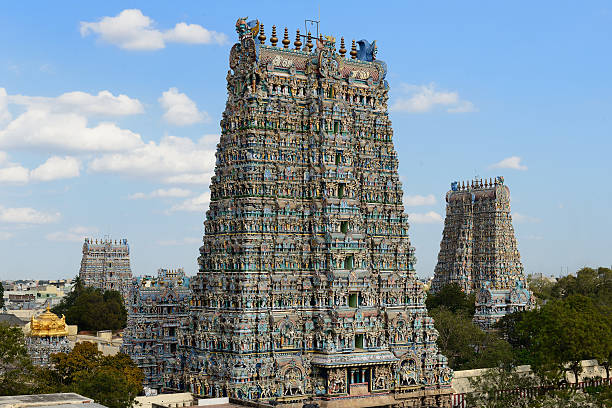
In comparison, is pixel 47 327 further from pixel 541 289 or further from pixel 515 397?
pixel 541 289

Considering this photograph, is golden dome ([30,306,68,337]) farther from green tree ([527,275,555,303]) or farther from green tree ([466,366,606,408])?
green tree ([527,275,555,303])

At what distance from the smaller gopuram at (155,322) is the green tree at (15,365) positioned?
689 inches

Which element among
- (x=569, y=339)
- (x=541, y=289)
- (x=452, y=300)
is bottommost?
(x=569, y=339)

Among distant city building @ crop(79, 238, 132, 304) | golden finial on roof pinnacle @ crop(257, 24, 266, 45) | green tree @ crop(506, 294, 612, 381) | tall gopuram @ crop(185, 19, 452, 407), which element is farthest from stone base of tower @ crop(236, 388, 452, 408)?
distant city building @ crop(79, 238, 132, 304)

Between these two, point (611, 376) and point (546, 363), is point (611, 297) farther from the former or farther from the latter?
point (546, 363)

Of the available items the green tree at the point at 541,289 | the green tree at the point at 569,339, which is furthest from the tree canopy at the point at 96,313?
the green tree at the point at 569,339

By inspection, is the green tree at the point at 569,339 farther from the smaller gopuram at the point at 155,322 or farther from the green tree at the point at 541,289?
the green tree at the point at 541,289

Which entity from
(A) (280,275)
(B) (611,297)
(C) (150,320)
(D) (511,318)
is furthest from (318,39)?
(B) (611,297)

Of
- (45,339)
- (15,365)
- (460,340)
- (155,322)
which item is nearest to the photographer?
(15,365)

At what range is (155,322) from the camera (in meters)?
77.1

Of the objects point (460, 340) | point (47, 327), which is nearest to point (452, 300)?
point (460, 340)

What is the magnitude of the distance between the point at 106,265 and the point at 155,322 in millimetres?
77720

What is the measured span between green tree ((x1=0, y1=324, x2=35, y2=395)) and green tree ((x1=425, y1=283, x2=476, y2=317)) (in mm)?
63424

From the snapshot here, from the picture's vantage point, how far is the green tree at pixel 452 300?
370 ft
